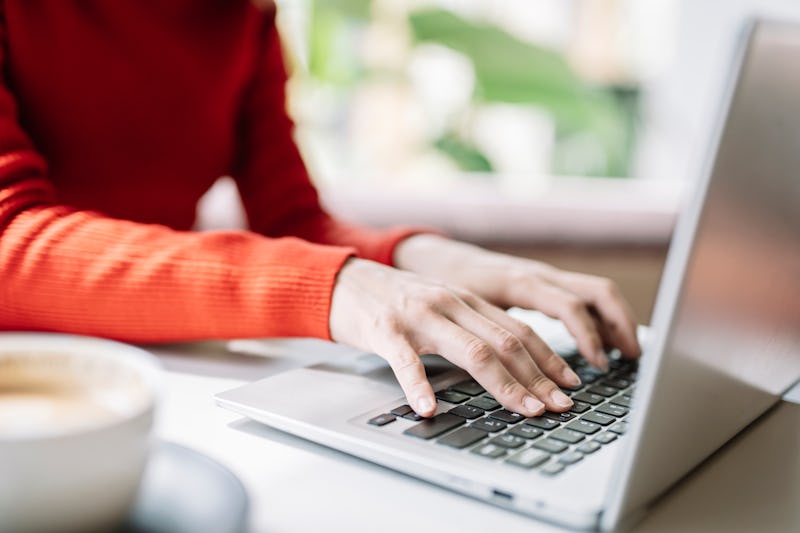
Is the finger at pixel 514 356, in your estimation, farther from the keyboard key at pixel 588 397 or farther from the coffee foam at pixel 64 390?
the coffee foam at pixel 64 390

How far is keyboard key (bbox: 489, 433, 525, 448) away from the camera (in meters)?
0.44

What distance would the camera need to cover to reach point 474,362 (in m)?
0.52

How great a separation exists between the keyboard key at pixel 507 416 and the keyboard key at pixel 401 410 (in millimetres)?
47

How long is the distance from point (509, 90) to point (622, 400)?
1539 millimetres

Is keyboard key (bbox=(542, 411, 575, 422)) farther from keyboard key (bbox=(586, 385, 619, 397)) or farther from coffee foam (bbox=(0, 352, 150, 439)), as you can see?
coffee foam (bbox=(0, 352, 150, 439))

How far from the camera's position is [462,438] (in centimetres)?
44

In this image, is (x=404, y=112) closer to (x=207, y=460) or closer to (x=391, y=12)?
(x=391, y=12)

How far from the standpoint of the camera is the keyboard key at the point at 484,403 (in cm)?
50

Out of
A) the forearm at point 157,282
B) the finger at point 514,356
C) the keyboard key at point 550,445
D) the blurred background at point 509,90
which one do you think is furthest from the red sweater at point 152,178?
the blurred background at point 509,90

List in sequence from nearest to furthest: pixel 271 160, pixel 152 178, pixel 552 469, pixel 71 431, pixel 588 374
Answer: pixel 71 431 → pixel 552 469 → pixel 588 374 → pixel 152 178 → pixel 271 160

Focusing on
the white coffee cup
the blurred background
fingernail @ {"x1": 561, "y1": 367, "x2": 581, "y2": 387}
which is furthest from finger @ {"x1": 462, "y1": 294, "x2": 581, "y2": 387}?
the blurred background

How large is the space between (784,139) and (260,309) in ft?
1.17

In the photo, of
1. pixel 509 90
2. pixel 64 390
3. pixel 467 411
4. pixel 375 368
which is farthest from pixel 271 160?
pixel 509 90

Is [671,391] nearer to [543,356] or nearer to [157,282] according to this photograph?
[543,356]
